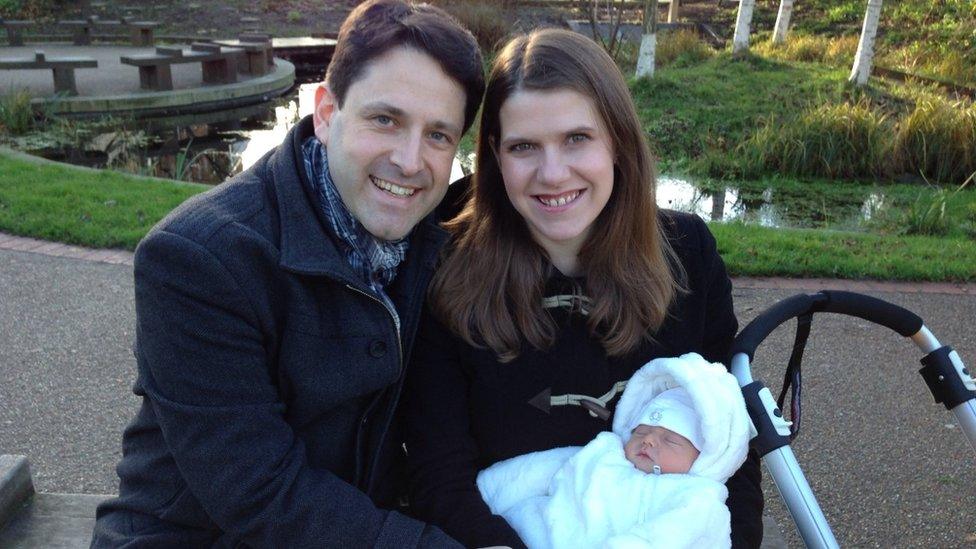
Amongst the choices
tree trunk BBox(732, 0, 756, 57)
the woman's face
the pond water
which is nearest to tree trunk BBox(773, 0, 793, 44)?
tree trunk BBox(732, 0, 756, 57)

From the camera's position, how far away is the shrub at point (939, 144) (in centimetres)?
929

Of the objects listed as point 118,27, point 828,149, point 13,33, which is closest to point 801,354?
point 828,149

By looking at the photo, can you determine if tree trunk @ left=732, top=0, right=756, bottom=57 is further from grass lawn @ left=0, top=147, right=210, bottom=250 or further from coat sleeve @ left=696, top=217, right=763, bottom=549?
coat sleeve @ left=696, top=217, right=763, bottom=549

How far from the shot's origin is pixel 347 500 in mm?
1920

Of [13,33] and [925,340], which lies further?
[13,33]

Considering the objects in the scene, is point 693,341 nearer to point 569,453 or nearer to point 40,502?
point 569,453

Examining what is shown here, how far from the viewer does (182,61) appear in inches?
495

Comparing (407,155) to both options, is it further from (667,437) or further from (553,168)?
(667,437)

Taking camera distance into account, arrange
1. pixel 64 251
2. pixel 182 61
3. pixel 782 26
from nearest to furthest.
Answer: pixel 64 251
pixel 182 61
pixel 782 26

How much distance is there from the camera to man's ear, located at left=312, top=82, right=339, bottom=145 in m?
2.03

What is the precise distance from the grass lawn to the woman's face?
433cm

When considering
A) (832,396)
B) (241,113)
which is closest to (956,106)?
(832,396)

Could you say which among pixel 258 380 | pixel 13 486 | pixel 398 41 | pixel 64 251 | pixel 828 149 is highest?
pixel 398 41

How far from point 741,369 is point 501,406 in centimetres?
62
